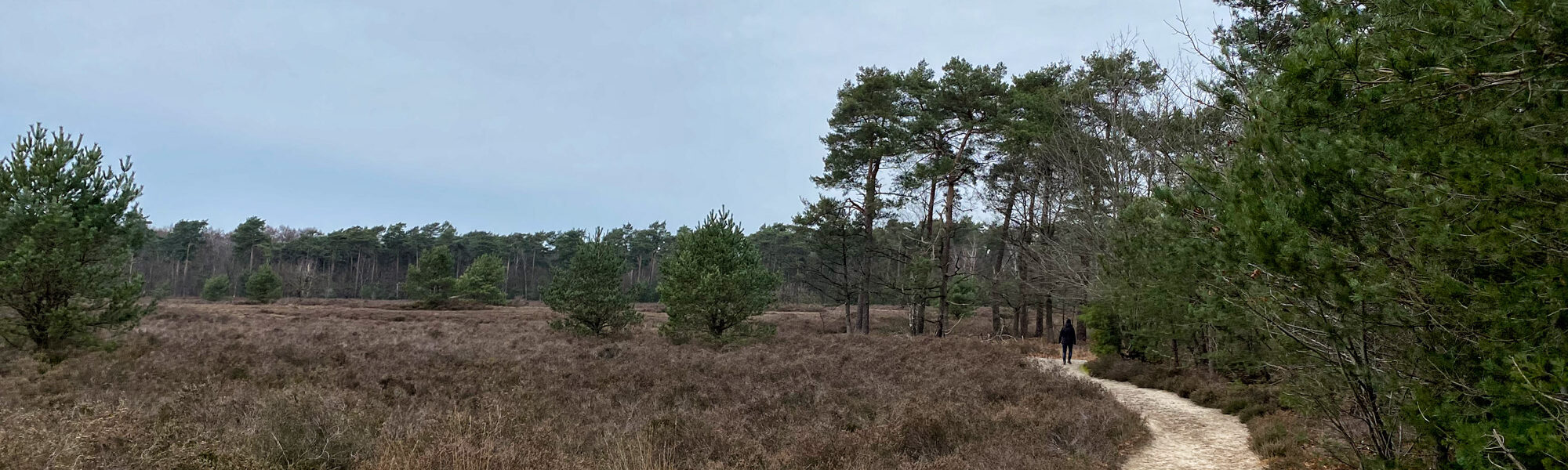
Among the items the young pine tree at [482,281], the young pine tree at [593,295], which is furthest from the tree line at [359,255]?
the young pine tree at [593,295]

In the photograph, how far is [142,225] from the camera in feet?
41.6

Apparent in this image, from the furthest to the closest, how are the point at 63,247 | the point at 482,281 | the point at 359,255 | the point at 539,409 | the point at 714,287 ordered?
the point at 359,255, the point at 482,281, the point at 714,287, the point at 63,247, the point at 539,409

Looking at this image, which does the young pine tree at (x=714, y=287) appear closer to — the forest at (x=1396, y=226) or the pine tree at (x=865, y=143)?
the pine tree at (x=865, y=143)

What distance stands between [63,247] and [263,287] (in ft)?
131

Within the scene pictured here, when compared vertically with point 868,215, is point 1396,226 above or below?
below

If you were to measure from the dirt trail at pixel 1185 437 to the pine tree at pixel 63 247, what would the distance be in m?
16.9

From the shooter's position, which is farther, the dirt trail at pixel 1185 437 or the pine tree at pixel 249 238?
the pine tree at pixel 249 238

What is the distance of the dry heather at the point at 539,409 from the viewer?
5738 millimetres

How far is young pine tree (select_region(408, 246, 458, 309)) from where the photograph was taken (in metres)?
43.4

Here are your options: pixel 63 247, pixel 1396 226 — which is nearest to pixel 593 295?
pixel 63 247

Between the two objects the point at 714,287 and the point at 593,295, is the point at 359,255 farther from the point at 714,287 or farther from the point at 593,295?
the point at 714,287

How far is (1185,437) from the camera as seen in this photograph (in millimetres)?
8289

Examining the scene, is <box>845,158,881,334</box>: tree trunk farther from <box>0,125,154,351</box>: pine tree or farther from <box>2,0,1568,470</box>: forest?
<box>0,125,154,351</box>: pine tree

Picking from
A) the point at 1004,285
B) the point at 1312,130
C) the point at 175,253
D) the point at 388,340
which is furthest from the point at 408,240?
the point at 1312,130
